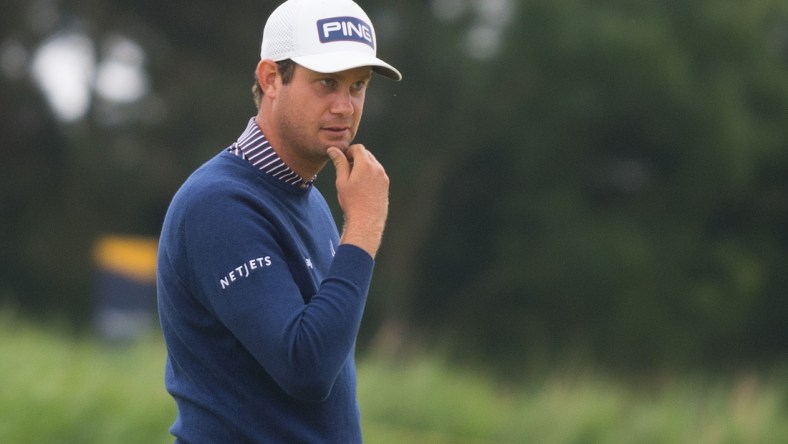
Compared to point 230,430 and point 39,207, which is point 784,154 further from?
point 230,430

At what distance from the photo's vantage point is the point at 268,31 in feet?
9.75

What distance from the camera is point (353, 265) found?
272cm

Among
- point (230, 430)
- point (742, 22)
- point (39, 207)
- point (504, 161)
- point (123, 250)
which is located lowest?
point (230, 430)

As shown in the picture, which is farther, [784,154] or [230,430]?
[784,154]

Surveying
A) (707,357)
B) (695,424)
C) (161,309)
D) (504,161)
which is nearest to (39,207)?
(504,161)

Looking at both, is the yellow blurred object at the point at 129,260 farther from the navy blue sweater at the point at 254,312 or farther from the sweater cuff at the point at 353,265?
the sweater cuff at the point at 353,265

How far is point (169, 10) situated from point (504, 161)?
6.61m

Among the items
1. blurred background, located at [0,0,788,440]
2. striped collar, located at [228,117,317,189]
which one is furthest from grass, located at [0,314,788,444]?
blurred background, located at [0,0,788,440]

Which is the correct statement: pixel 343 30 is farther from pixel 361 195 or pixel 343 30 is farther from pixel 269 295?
pixel 269 295

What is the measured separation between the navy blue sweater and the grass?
15.7ft

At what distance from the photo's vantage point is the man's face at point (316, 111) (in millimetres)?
2904

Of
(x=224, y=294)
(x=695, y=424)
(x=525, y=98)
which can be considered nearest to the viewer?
(x=224, y=294)

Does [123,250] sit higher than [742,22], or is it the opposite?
[742,22]

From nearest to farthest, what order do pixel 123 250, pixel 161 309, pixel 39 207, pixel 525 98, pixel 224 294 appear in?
pixel 224 294 < pixel 161 309 < pixel 123 250 < pixel 39 207 < pixel 525 98
